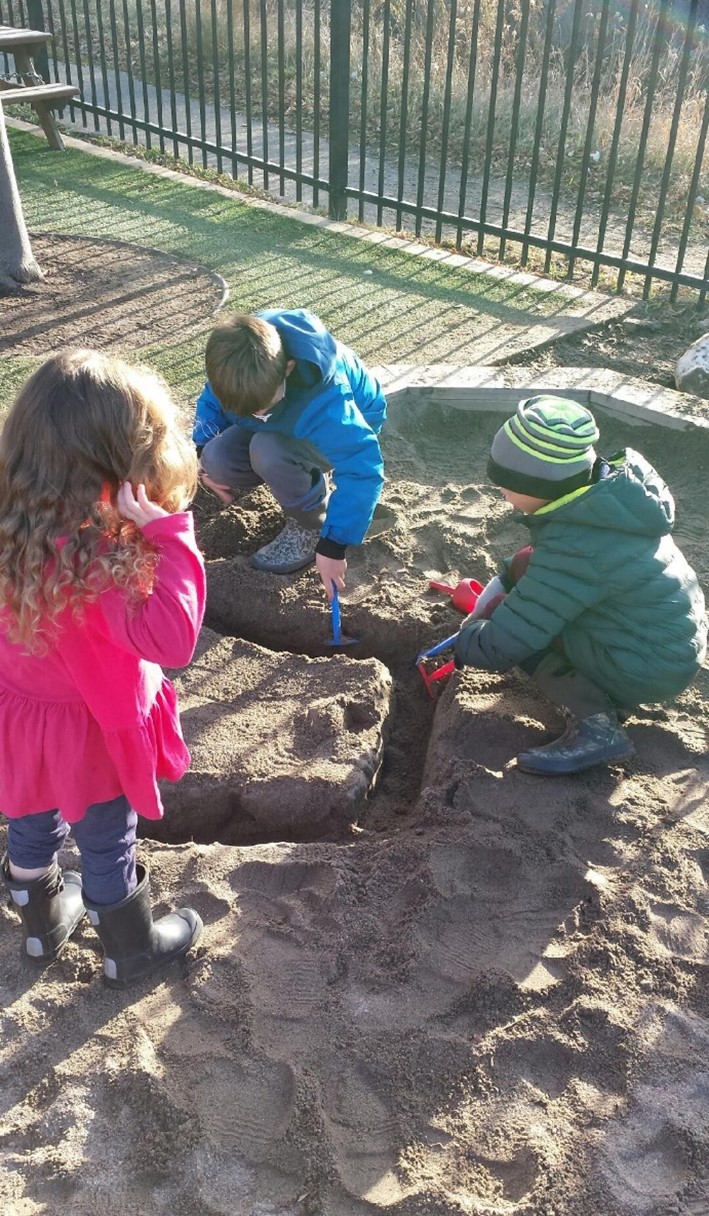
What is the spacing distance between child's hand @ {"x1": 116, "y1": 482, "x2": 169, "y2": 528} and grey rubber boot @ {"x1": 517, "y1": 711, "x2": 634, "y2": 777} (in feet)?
4.69

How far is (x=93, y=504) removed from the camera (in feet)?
6.19

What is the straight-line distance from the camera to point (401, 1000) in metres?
2.35

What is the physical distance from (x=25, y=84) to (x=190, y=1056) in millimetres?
8808

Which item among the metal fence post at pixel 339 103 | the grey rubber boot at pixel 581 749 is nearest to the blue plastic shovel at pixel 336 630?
the grey rubber boot at pixel 581 749

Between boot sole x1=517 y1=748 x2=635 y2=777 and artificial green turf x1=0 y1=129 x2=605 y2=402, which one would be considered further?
artificial green turf x1=0 y1=129 x2=605 y2=402

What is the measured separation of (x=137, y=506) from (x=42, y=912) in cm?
101

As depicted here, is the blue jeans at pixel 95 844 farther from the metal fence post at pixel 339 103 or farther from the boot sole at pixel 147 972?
Answer: the metal fence post at pixel 339 103

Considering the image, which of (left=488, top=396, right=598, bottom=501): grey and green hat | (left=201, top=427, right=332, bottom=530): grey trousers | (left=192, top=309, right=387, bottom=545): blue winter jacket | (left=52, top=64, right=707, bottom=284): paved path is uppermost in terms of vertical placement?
(left=488, top=396, right=598, bottom=501): grey and green hat

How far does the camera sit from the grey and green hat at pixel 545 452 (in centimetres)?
279

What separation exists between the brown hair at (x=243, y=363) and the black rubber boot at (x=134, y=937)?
1400mm

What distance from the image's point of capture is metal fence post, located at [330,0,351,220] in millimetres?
7043

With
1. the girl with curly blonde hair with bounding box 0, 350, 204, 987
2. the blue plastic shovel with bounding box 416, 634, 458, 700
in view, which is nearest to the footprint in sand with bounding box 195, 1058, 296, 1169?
the girl with curly blonde hair with bounding box 0, 350, 204, 987

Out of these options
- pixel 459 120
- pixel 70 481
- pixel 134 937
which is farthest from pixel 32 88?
pixel 134 937

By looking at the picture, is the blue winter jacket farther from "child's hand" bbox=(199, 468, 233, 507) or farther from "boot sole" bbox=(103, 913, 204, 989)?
"boot sole" bbox=(103, 913, 204, 989)
